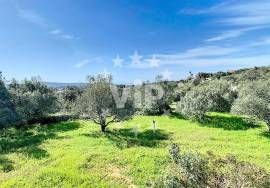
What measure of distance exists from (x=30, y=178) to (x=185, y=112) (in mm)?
31167

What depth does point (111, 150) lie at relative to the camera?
29.2m

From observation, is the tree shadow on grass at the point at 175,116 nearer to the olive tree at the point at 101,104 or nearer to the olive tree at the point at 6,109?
the olive tree at the point at 101,104

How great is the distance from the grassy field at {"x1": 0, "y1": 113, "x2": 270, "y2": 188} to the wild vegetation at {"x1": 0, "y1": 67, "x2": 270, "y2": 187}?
0.07 m

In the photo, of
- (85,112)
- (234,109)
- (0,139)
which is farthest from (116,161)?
(234,109)

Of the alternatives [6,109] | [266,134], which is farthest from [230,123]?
[6,109]

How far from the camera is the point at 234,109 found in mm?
41875

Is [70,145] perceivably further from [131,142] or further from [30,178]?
[30,178]

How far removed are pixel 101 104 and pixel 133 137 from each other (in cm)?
670

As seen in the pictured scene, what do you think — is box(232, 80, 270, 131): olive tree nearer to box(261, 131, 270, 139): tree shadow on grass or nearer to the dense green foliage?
box(261, 131, 270, 139): tree shadow on grass

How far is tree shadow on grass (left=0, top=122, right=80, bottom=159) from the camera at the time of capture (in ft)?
100

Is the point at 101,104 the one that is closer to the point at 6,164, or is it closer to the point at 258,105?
the point at 6,164

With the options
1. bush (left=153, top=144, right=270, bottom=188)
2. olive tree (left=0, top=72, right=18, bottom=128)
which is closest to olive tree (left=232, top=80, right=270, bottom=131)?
bush (left=153, top=144, right=270, bottom=188)

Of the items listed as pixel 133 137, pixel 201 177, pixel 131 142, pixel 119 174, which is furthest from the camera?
pixel 133 137

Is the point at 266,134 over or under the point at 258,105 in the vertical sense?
under
